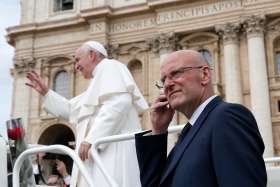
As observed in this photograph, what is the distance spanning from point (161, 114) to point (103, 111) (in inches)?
53.9

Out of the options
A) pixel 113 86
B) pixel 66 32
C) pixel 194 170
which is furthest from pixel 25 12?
pixel 194 170

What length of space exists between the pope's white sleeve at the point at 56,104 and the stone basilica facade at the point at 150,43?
51.6 ft

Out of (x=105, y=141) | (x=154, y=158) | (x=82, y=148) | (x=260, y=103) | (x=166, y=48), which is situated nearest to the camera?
(x=154, y=158)

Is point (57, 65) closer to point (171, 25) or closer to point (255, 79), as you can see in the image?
point (171, 25)

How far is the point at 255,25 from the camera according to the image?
19969mm

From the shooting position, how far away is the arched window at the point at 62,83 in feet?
79.7

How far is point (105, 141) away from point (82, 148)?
31 cm

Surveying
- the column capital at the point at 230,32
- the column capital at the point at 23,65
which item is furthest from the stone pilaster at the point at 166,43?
the column capital at the point at 23,65

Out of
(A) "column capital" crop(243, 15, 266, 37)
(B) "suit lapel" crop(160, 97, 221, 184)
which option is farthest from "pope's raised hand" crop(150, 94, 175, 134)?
(A) "column capital" crop(243, 15, 266, 37)

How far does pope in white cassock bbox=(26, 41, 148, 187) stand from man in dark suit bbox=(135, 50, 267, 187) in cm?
105

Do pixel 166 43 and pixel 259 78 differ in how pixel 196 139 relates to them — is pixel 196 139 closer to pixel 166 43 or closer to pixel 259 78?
pixel 259 78

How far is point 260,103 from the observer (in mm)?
19031

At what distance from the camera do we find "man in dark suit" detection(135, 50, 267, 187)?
1.46 m

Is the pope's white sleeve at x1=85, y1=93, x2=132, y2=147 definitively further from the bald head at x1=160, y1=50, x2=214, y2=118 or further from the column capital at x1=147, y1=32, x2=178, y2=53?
the column capital at x1=147, y1=32, x2=178, y2=53
